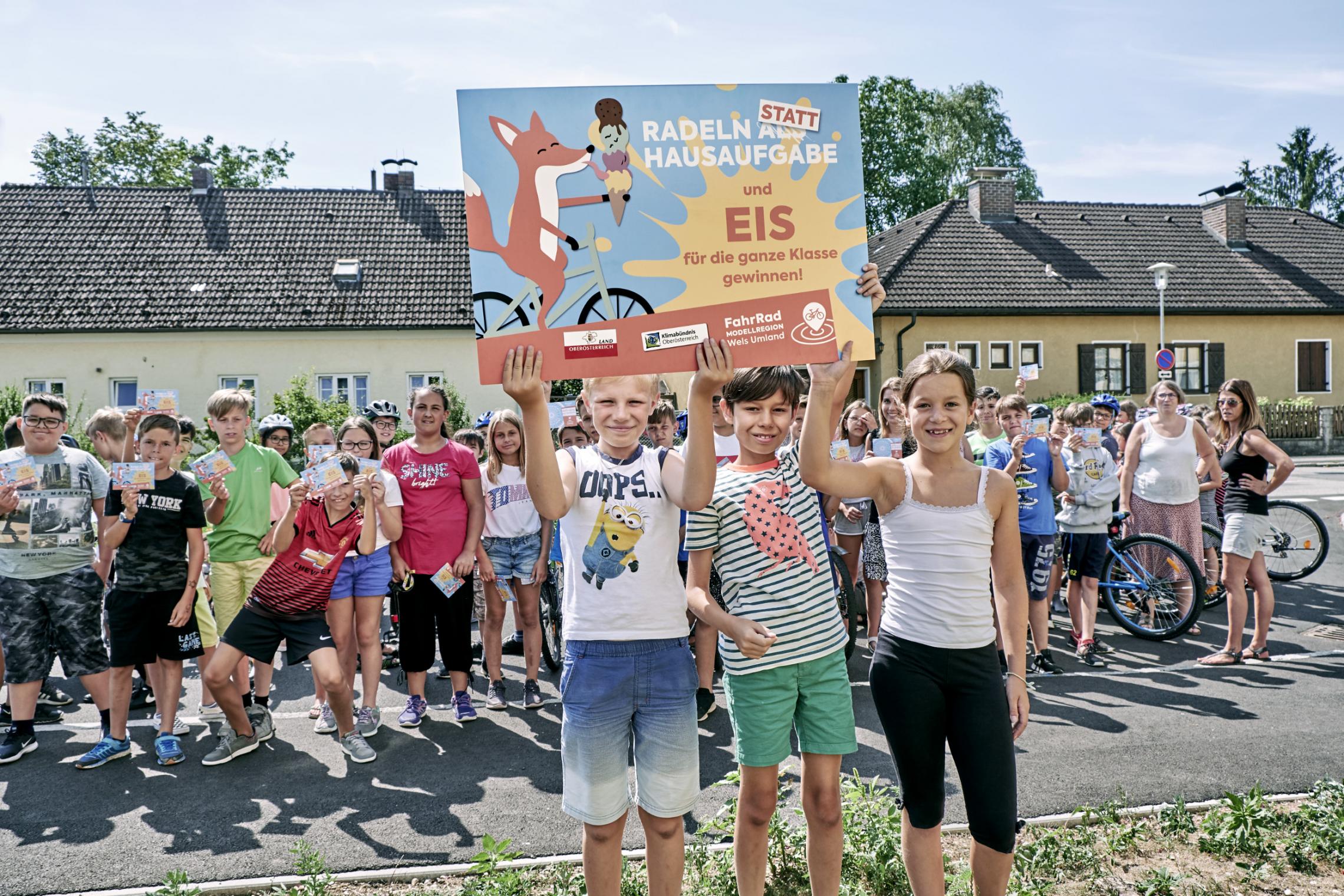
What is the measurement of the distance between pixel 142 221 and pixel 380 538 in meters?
26.5

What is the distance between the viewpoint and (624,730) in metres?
2.93

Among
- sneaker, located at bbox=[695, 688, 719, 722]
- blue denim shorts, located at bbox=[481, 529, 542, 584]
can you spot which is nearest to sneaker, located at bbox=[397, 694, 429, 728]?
blue denim shorts, located at bbox=[481, 529, 542, 584]

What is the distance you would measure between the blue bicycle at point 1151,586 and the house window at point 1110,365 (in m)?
24.9

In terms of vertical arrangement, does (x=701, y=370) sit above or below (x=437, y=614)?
above

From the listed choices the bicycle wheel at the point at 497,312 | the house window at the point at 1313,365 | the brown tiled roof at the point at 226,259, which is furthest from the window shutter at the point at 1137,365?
the bicycle wheel at the point at 497,312

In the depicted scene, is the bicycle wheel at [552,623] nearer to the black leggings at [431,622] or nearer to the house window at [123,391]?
the black leggings at [431,622]

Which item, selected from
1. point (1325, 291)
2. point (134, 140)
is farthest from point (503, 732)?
point (134, 140)

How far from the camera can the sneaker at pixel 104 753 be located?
16.4ft

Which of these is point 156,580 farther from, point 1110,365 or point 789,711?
point 1110,365

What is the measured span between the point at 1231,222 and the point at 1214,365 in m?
6.63

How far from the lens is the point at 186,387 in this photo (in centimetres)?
2427

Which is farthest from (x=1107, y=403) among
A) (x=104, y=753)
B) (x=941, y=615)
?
(x=104, y=753)

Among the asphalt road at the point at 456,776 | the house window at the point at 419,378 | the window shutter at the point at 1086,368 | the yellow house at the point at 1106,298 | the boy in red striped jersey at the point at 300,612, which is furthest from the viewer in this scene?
the window shutter at the point at 1086,368

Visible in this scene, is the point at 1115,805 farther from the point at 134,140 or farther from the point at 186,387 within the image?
the point at 134,140
